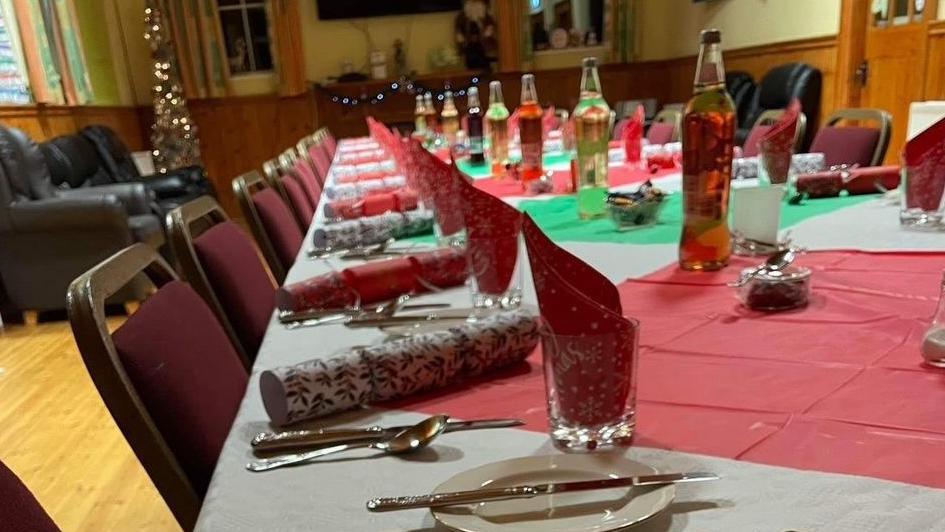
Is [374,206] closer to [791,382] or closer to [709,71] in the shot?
[709,71]

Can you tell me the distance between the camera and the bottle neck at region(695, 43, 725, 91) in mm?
1021

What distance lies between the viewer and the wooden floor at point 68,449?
72.9 inches

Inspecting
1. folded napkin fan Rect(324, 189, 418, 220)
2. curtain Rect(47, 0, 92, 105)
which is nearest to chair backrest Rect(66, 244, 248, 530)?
folded napkin fan Rect(324, 189, 418, 220)

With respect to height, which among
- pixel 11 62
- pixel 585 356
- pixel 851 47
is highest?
pixel 11 62

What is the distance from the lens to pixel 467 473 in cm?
54

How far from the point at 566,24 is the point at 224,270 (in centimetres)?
587

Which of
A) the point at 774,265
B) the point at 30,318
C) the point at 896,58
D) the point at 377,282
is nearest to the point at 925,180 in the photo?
the point at 774,265

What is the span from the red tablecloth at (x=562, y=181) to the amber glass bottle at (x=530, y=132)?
61mm

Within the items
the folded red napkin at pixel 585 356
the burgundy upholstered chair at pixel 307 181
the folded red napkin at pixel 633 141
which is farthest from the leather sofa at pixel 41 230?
the folded red napkin at pixel 585 356

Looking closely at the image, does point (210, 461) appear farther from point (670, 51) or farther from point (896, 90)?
point (670, 51)

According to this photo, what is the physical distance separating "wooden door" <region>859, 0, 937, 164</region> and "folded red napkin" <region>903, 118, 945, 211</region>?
9.52 ft

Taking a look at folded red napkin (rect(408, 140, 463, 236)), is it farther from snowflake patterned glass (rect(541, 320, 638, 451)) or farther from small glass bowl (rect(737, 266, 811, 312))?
snowflake patterned glass (rect(541, 320, 638, 451))

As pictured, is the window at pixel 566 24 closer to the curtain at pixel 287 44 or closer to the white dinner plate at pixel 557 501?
the curtain at pixel 287 44

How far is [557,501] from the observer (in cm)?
50
